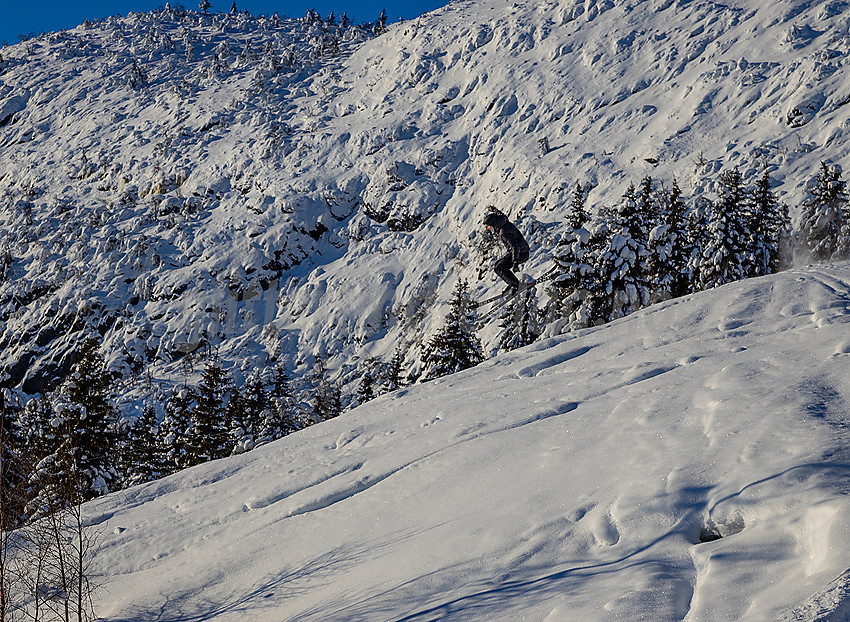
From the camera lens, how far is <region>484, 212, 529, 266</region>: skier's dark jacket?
14.7m

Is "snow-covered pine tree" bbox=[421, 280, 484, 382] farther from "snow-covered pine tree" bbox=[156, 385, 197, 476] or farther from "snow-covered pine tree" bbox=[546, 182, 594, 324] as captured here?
"snow-covered pine tree" bbox=[156, 385, 197, 476]

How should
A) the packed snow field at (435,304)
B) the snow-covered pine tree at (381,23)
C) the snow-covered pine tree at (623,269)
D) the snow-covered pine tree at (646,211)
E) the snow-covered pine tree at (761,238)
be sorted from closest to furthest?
1. the packed snow field at (435,304)
2. the snow-covered pine tree at (623,269)
3. the snow-covered pine tree at (646,211)
4. the snow-covered pine tree at (761,238)
5. the snow-covered pine tree at (381,23)

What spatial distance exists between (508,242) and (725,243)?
683 inches

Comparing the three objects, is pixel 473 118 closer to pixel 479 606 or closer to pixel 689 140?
pixel 689 140

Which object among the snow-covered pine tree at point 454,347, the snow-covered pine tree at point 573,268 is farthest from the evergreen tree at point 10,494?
the snow-covered pine tree at point 573,268

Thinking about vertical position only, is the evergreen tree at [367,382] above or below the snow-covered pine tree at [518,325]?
below

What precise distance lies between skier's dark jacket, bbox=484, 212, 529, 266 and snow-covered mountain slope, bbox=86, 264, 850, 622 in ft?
10.1

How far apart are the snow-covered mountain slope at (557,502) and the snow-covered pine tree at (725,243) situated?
42.0 feet

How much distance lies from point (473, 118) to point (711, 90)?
38.1 meters

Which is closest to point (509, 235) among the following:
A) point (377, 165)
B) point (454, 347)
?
point (454, 347)

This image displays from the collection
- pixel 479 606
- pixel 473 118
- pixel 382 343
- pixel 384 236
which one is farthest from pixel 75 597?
pixel 473 118

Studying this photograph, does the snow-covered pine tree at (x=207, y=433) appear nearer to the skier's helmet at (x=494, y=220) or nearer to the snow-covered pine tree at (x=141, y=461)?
the snow-covered pine tree at (x=141, y=461)

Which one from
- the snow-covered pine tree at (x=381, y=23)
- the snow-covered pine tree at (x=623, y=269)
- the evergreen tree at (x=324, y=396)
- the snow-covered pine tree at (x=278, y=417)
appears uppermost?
the snow-covered pine tree at (x=381, y=23)

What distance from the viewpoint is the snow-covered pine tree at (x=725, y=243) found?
90.1 ft
